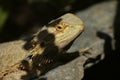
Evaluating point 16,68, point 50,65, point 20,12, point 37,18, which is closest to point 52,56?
point 50,65

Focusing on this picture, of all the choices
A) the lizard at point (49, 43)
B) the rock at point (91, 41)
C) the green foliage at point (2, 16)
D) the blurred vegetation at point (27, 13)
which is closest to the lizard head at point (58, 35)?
the lizard at point (49, 43)

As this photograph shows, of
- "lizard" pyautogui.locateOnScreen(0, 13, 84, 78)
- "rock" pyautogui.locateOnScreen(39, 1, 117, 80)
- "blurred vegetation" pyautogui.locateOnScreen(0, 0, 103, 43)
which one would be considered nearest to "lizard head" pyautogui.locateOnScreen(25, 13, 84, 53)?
"lizard" pyautogui.locateOnScreen(0, 13, 84, 78)

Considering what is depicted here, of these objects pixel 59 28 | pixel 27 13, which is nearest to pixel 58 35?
pixel 59 28

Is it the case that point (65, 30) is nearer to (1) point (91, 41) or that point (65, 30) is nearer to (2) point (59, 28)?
(2) point (59, 28)

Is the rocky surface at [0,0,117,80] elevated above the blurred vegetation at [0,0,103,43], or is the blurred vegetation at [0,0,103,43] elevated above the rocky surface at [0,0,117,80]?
the blurred vegetation at [0,0,103,43]

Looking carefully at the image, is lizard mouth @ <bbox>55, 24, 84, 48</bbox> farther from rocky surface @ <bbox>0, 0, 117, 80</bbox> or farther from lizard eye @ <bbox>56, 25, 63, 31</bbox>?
rocky surface @ <bbox>0, 0, 117, 80</bbox>

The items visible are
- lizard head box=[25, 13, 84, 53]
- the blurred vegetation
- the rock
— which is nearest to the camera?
lizard head box=[25, 13, 84, 53]

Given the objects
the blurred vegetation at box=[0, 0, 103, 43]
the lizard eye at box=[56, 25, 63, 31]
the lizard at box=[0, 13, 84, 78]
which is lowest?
the lizard at box=[0, 13, 84, 78]

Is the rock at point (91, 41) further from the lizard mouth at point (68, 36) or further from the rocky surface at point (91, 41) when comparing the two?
the lizard mouth at point (68, 36)
